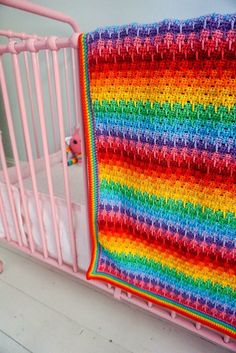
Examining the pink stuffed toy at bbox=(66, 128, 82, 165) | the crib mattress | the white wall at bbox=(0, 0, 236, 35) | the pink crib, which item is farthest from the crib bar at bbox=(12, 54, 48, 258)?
the white wall at bbox=(0, 0, 236, 35)

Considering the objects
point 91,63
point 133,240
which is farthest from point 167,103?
point 133,240

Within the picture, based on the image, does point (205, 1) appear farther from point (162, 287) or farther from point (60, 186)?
point (162, 287)

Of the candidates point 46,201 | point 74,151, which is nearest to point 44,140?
point 46,201

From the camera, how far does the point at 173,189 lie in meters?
0.53

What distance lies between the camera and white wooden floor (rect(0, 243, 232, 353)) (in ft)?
2.61

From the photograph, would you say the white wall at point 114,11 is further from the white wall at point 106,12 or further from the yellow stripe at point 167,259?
the yellow stripe at point 167,259

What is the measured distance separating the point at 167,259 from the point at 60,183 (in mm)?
590

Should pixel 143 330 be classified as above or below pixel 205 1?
below

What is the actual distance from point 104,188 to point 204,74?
331 millimetres

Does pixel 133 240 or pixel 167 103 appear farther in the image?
pixel 133 240

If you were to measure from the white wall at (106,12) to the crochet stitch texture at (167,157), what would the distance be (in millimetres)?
918

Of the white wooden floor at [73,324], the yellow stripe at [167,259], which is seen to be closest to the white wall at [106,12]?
the yellow stripe at [167,259]

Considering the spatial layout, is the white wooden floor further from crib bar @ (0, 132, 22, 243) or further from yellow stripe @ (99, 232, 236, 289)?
yellow stripe @ (99, 232, 236, 289)

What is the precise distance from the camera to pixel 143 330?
84cm
